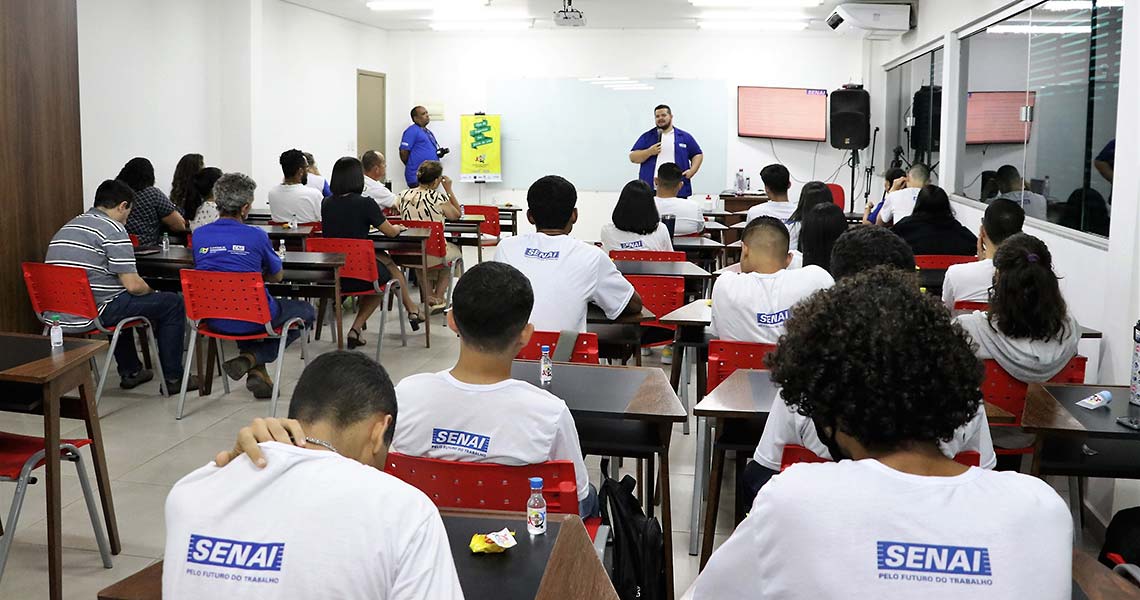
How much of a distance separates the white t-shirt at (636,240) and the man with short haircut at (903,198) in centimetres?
296

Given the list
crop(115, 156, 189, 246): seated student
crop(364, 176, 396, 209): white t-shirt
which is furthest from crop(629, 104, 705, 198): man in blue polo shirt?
crop(115, 156, 189, 246): seated student

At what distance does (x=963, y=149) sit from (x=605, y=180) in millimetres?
6254

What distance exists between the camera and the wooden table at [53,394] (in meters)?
3.18

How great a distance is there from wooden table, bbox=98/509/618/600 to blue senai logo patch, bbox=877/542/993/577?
0.51 m

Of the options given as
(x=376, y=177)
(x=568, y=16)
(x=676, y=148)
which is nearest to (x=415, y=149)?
(x=568, y=16)

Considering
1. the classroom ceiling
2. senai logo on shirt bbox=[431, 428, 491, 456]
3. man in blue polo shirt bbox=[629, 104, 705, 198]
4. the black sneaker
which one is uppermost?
the classroom ceiling

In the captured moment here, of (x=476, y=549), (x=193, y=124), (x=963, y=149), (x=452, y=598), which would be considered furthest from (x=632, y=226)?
(x=193, y=124)

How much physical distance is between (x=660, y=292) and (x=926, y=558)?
12.8 feet

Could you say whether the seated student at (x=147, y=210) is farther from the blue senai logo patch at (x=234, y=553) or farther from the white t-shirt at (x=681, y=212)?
the blue senai logo patch at (x=234, y=553)

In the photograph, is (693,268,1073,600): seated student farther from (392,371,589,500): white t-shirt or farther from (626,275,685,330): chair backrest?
(626,275,685,330): chair backrest

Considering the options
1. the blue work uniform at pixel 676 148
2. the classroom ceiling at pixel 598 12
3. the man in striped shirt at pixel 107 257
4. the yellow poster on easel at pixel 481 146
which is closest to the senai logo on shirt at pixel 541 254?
the man in striped shirt at pixel 107 257

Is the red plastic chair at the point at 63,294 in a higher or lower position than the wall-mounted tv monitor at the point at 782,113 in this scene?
lower

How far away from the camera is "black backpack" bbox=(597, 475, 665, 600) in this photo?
2410 millimetres

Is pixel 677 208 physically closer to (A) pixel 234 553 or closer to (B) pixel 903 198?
(B) pixel 903 198
